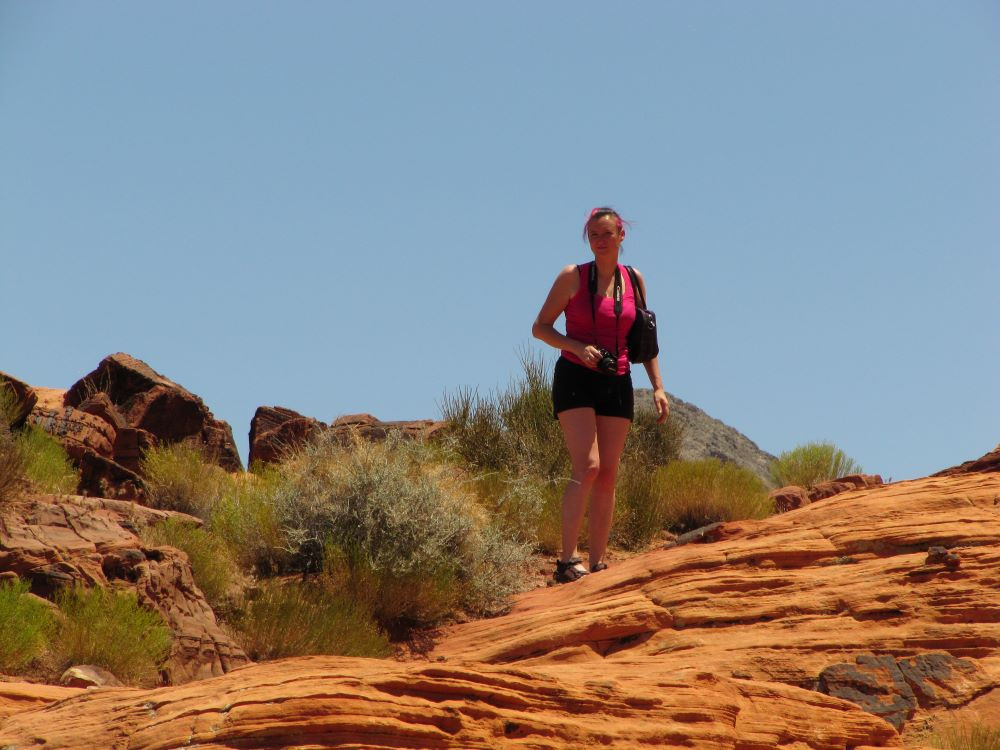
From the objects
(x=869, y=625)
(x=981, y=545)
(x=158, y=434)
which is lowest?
(x=869, y=625)

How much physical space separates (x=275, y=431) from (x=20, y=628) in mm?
7306

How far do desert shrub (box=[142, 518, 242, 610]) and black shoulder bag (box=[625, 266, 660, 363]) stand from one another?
9.55 ft

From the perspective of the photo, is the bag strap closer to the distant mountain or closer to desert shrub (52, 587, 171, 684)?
desert shrub (52, 587, 171, 684)

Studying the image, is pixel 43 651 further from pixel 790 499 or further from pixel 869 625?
pixel 790 499

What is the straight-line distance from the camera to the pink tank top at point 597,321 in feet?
25.3

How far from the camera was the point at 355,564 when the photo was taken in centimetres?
791

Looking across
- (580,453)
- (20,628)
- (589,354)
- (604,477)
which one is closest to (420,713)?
(20,628)

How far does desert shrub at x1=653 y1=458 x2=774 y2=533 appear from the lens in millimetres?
11070

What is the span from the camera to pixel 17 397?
10023mm

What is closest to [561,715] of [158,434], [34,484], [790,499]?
[34,484]

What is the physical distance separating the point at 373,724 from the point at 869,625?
3371 millimetres

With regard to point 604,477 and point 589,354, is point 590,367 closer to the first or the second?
point 589,354

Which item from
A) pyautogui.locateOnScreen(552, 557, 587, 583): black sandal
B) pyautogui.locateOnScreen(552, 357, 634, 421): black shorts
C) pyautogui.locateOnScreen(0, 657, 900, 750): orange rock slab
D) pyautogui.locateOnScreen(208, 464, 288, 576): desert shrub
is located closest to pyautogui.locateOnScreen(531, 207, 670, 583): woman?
pyautogui.locateOnScreen(552, 357, 634, 421): black shorts

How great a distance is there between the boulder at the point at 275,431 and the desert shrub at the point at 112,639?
6325 mm
